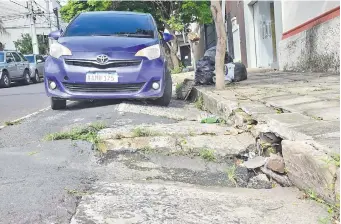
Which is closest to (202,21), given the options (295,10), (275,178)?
(295,10)

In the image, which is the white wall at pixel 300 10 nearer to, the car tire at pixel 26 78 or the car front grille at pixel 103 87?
the car front grille at pixel 103 87

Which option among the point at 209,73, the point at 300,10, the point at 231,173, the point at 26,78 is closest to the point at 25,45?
the point at 26,78

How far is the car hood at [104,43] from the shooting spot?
5.46 meters

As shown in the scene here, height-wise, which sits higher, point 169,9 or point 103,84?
point 169,9

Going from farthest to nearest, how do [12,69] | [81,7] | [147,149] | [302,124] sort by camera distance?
[81,7] → [12,69] → [147,149] → [302,124]

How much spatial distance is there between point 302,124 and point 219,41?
3768mm

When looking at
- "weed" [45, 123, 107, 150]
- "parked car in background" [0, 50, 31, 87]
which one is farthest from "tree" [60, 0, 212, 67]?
"weed" [45, 123, 107, 150]

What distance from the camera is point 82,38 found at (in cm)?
573

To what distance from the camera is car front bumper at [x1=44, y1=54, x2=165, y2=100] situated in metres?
5.45

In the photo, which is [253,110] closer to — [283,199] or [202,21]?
[283,199]

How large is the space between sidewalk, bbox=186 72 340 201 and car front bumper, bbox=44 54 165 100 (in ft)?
2.85

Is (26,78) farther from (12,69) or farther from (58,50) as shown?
(58,50)

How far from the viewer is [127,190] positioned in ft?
8.15

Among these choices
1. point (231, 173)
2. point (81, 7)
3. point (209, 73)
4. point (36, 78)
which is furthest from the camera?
point (81, 7)
